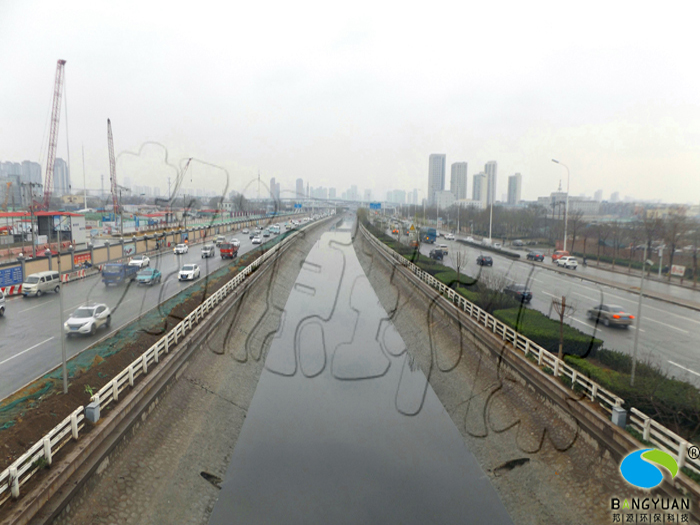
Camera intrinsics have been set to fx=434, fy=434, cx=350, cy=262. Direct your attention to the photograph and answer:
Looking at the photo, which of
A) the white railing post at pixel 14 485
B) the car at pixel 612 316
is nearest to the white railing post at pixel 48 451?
the white railing post at pixel 14 485

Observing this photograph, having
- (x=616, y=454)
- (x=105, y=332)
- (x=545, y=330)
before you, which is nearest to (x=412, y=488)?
(x=616, y=454)

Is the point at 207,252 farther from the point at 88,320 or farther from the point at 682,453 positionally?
the point at 682,453

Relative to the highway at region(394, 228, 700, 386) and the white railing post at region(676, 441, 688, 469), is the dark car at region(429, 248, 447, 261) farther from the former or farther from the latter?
the white railing post at region(676, 441, 688, 469)

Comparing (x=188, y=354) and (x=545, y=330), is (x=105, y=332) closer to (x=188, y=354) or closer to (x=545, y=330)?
(x=188, y=354)

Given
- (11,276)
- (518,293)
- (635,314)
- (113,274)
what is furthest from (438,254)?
(11,276)

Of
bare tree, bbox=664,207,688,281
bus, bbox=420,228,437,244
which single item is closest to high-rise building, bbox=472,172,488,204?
bus, bbox=420,228,437,244

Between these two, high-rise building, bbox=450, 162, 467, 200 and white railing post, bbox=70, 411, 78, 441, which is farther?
high-rise building, bbox=450, 162, 467, 200

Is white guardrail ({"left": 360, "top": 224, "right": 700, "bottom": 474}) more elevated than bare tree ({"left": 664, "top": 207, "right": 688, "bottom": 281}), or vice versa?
bare tree ({"left": 664, "top": 207, "right": 688, "bottom": 281})
